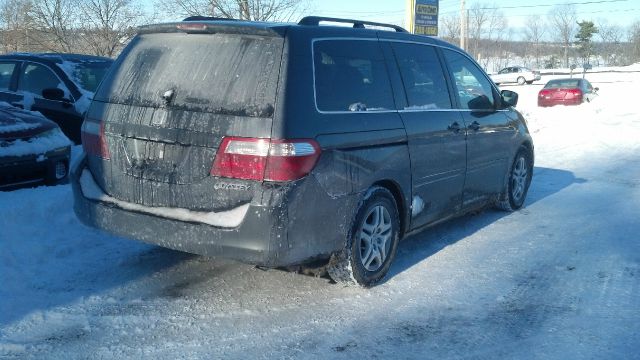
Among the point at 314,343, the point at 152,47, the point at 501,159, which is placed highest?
the point at 152,47

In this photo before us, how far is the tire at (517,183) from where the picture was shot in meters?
7.00

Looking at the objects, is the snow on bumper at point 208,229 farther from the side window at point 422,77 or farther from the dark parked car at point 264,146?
the side window at point 422,77

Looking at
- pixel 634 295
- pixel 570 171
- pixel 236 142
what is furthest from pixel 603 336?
pixel 570 171

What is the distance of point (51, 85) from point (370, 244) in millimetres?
6110

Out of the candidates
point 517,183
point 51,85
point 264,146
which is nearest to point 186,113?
point 264,146

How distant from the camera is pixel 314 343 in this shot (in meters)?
3.78

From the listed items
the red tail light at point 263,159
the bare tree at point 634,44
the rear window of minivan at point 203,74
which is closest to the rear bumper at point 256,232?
the red tail light at point 263,159

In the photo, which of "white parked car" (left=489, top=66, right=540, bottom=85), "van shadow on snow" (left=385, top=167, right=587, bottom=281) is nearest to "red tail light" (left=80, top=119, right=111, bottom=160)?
"van shadow on snow" (left=385, top=167, right=587, bottom=281)

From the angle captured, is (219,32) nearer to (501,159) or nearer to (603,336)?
(603,336)

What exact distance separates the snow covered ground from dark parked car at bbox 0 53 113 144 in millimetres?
2549

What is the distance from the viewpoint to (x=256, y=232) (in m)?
3.87

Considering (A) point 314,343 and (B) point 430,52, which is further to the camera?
(B) point 430,52

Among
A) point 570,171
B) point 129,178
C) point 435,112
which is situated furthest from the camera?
point 570,171

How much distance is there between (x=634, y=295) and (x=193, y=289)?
3.21m
